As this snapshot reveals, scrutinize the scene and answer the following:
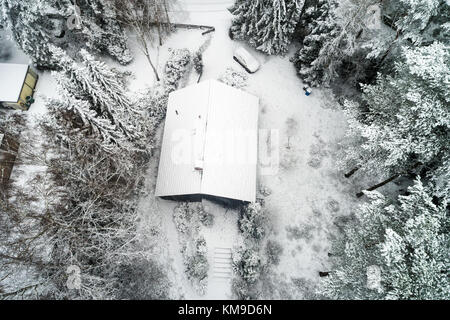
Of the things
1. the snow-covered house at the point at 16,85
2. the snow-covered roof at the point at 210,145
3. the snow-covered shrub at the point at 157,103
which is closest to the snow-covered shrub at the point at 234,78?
the snow-covered roof at the point at 210,145

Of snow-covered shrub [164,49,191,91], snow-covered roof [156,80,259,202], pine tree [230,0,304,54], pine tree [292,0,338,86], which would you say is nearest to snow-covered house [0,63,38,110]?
snow-covered shrub [164,49,191,91]

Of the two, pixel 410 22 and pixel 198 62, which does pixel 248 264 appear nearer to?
pixel 198 62

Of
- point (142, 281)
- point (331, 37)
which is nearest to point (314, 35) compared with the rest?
point (331, 37)

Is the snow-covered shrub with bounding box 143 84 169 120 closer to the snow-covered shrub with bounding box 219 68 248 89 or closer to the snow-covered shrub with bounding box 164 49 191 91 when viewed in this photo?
the snow-covered shrub with bounding box 164 49 191 91

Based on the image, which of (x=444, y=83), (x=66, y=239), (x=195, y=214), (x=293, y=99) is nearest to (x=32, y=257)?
(x=66, y=239)

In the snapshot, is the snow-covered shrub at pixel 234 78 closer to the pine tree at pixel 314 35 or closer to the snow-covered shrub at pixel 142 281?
the pine tree at pixel 314 35
